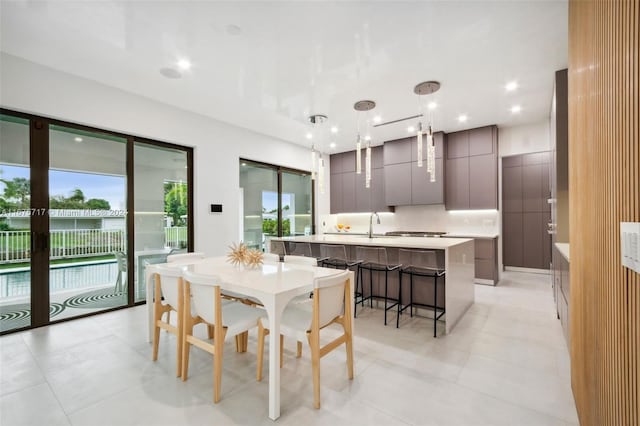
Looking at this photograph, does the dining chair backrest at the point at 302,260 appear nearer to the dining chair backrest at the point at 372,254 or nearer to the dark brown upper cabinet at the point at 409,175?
the dining chair backrest at the point at 372,254

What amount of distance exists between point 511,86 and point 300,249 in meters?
3.73

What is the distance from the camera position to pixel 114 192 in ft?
13.5

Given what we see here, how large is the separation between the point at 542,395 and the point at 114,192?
5115mm

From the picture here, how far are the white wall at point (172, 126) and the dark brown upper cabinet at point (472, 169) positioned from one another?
3.44 m

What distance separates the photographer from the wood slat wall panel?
2.78 feet

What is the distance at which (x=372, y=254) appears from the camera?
3.99m

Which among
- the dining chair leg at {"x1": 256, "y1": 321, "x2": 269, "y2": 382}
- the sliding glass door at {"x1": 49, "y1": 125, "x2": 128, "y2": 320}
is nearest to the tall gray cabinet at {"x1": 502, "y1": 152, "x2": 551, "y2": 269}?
the dining chair leg at {"x1": 256, "y1": 321, "x2": 269, "y2": 382}

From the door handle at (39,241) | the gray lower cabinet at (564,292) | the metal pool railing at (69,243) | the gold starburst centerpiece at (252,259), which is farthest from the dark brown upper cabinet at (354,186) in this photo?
the door handle at (39,241)

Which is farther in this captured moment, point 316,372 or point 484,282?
point 484,282

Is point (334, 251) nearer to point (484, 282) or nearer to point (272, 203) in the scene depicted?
point (272, 203)

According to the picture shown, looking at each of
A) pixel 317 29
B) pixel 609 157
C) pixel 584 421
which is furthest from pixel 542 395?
pixel 317 29

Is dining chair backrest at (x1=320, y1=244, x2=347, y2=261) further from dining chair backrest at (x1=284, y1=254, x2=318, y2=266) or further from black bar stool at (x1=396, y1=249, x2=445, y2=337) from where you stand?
dining chair backrest at (x1=284, y1=254, x2=318, y2=266)

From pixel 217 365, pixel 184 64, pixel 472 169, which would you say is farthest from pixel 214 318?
pixel 472 169

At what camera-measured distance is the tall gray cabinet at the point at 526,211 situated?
19.8 feet
